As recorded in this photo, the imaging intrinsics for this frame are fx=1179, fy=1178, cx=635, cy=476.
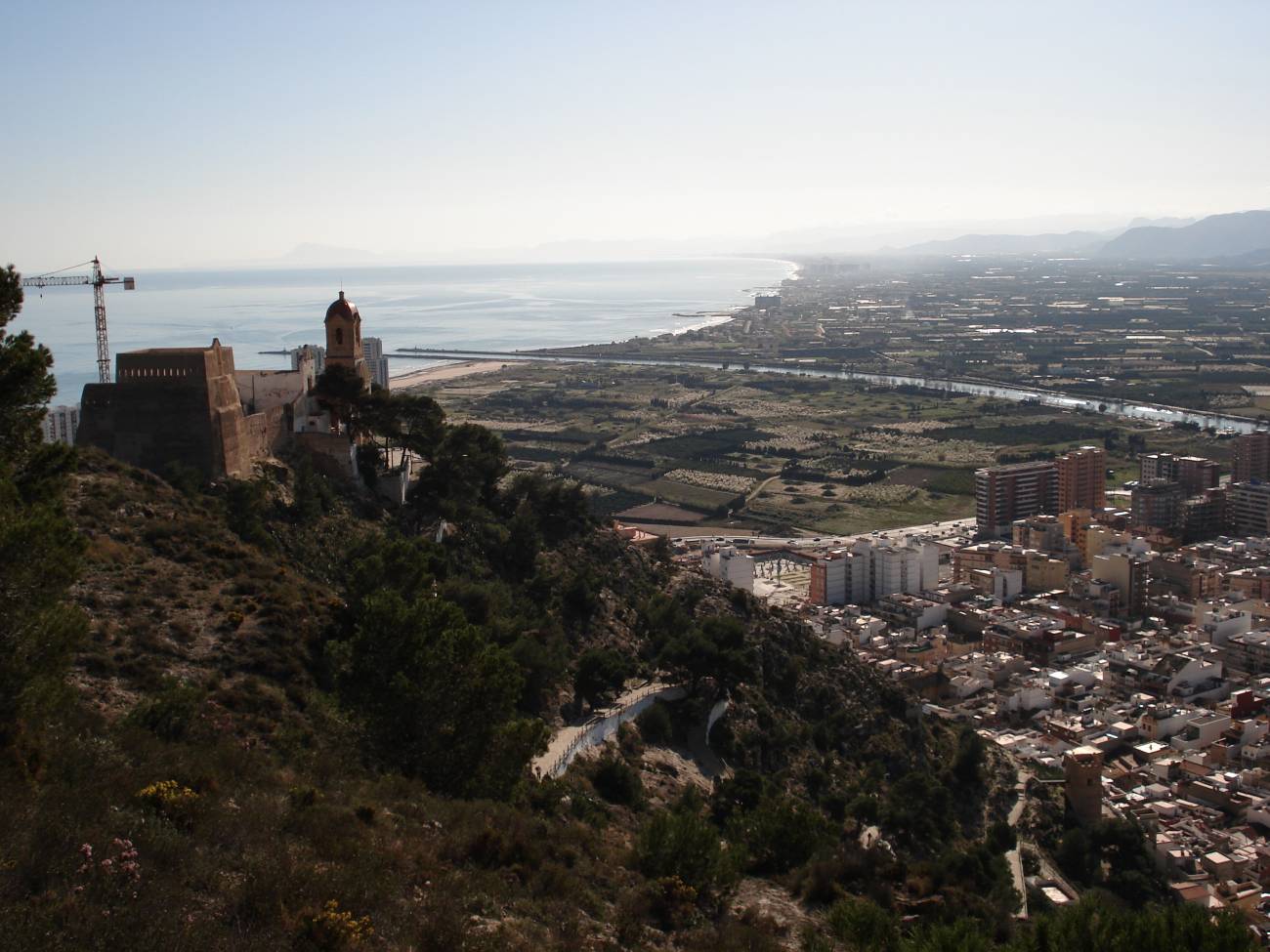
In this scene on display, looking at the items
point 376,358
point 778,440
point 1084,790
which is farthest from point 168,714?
point 778,440

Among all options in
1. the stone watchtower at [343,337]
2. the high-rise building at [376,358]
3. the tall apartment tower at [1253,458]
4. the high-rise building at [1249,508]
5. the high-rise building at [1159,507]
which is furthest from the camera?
the high-rise building at [376,358]

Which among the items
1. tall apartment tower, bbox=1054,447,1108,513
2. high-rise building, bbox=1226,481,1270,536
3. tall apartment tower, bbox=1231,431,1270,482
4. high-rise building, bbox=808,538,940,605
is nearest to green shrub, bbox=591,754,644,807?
high-rise building, bbox=808,538,940,605

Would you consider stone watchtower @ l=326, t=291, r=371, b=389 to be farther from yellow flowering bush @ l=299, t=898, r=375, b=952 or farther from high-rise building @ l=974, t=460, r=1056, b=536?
high-rise building @ l=974, t=460, r=1056, b=536

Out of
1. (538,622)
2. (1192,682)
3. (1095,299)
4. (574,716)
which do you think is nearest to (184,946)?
(574,716)

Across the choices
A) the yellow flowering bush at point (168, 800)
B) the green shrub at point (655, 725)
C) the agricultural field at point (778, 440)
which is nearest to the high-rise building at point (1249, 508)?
the agricultural field at point (778, 440)

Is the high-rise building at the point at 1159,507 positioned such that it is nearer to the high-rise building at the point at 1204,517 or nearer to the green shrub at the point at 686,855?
the high-rise building at the point at 1204,517

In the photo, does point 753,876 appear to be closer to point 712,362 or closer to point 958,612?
point 958,612
